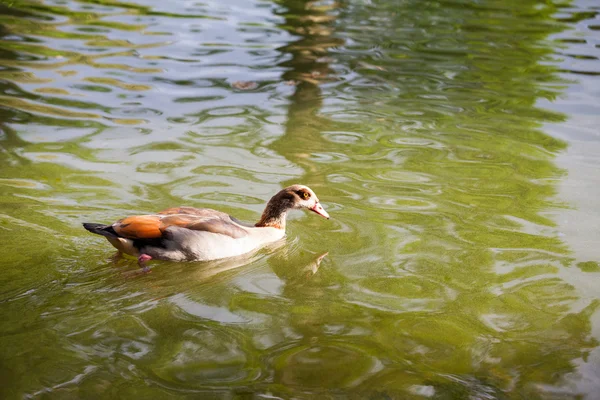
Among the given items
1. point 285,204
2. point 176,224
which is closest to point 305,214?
point 285,204

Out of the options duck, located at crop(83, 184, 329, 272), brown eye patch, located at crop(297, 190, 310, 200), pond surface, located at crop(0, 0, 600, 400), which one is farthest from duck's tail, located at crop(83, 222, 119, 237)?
brown eye patch, located at crop(297, 190, 310, 200)

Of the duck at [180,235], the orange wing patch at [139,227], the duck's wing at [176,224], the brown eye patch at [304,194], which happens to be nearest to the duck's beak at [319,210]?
the brown eye patch at [304,194]

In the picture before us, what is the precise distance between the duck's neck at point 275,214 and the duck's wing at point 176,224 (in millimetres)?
441

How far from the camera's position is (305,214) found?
882 cm

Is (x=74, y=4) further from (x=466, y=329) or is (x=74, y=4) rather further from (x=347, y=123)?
(x=466, y=329)

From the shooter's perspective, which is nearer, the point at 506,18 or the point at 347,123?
the point at 347,123

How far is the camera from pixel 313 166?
9875 millimetres

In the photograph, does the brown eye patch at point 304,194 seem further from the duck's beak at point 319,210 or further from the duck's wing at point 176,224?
the duck's wing at point 176,224

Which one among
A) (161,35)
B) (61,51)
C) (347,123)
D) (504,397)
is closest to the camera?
(504,397)

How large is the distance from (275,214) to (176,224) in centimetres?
115

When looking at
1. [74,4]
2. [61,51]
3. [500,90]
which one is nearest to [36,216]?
[61,51]

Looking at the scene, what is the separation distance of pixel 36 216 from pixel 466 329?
173 inches

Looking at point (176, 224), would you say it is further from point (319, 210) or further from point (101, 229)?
point (319, 210)

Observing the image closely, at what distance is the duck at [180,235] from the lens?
6.98 meters
